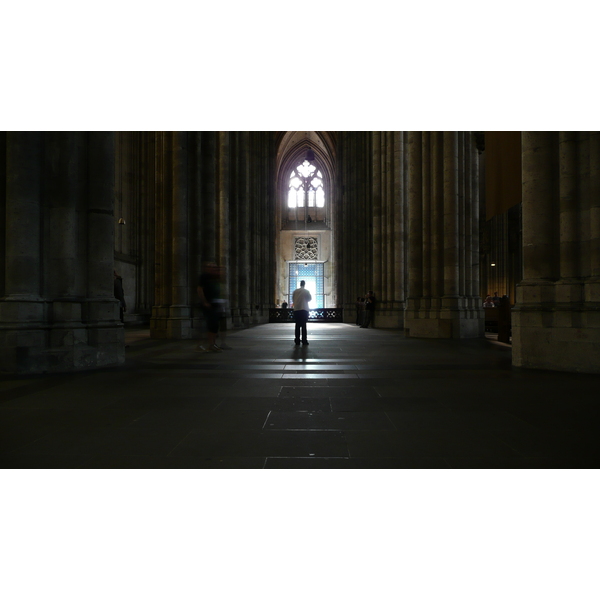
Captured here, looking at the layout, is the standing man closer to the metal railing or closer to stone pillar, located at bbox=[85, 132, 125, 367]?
stone pillar, located at bbox=[85, 132, 125, 367]

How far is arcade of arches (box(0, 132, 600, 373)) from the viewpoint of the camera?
22.0 ft

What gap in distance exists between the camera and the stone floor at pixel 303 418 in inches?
114

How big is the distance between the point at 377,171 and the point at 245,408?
68.4 feet

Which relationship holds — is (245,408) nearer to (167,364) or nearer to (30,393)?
(30,393)

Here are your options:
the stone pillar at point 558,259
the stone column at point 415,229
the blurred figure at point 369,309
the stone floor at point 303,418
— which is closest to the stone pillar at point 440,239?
the stone column at point 415,229

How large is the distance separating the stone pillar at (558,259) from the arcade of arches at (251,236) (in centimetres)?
2

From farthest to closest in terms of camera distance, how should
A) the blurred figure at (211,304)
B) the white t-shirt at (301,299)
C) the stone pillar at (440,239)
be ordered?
the stone pillar at (440,239) → the white t-shirt at (301,299) → the blurred figure at (211,304)

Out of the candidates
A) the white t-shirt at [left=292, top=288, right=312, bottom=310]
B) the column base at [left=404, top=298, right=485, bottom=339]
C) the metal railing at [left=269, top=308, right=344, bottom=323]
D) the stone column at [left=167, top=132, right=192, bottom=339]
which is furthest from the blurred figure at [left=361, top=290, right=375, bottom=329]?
the white t-shirt at [left=292, top=288, right=312, bottom=310]

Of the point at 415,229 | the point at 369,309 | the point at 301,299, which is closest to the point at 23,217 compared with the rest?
the point at 301,299

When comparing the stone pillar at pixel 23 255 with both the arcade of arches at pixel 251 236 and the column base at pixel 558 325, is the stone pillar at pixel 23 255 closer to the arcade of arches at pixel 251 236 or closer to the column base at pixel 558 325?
the arcade of arches at pixel 251 236

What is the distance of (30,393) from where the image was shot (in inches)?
197

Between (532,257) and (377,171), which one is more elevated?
(377,171)

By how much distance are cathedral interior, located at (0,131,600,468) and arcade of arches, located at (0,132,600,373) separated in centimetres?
4
